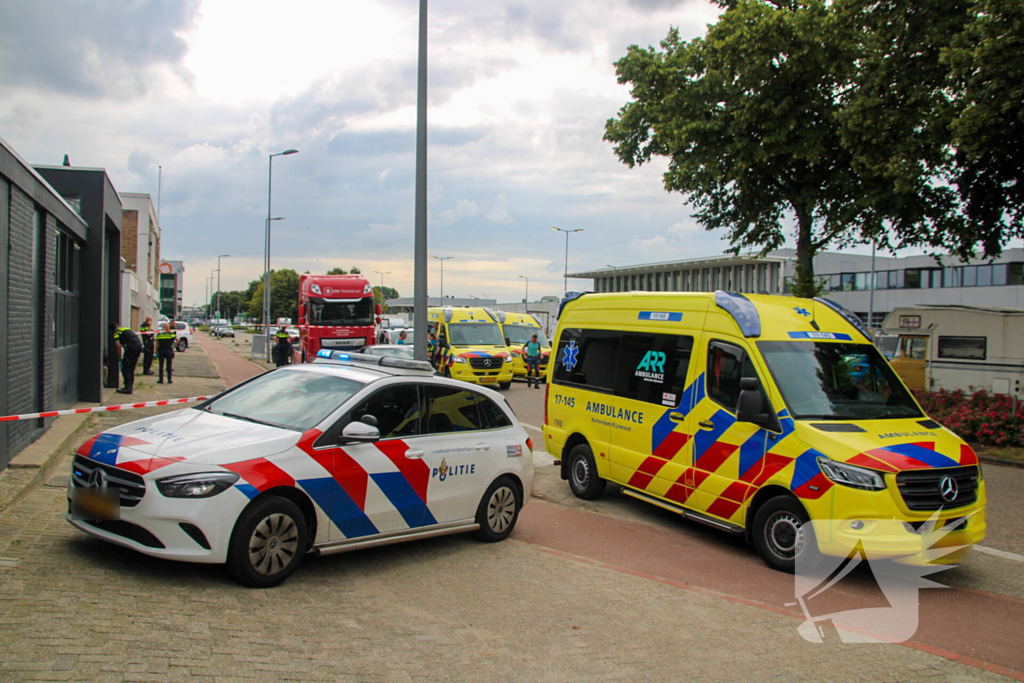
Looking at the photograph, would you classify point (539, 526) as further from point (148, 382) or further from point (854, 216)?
point (148, 382)

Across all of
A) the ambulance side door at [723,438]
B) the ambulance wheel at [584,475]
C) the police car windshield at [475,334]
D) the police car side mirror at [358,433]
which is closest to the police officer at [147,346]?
the police car windshield at [475,334]

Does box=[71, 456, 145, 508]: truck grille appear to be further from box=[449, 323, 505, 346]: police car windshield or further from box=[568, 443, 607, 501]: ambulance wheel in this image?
box=[449, 323, 505, 346]: police car windshield

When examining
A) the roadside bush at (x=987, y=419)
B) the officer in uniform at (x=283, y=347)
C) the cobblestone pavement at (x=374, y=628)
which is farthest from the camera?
the officer in uniform at (x=283, y=347)

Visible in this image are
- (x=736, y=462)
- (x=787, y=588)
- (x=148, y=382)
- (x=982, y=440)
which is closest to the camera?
(x=787, y=588)

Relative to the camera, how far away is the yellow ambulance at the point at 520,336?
26.5 m

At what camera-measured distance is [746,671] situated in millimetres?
4426

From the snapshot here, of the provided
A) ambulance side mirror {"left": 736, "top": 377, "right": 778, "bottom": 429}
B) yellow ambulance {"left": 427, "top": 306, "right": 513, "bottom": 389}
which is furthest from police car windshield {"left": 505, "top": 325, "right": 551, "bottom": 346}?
ambulance side mirror {"left": 736, "top": 377, "right": 778, "bottom": 429}

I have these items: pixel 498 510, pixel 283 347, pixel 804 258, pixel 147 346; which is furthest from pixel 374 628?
pixel 283 347

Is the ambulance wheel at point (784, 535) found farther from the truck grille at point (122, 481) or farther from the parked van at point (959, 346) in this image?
the parked van at point (959, 346)

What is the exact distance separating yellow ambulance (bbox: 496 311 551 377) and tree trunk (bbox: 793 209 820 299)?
352 inches

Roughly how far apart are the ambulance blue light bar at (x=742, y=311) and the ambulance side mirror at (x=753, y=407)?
0.62 metres

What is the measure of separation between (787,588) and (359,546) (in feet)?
11.4

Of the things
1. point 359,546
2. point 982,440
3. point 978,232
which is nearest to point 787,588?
point 359,546

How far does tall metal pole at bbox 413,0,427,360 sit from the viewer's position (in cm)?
1080
